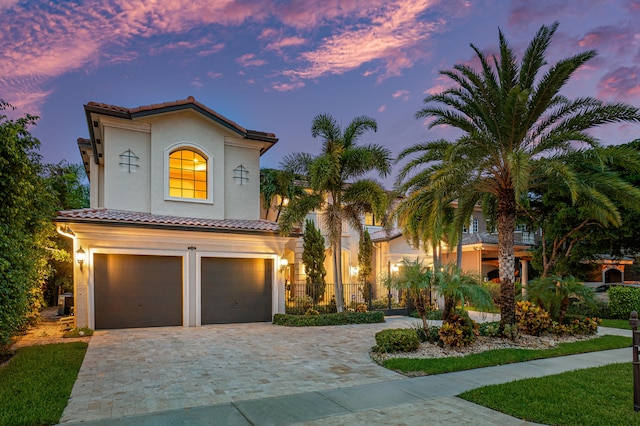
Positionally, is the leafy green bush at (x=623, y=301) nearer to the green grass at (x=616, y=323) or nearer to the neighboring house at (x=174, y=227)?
the green grass at (x=616, y=323)

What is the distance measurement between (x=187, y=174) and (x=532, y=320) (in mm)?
12590

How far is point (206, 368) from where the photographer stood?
26.7 feet

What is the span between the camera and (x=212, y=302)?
14523 millimetres

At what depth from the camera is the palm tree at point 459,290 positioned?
9.66m


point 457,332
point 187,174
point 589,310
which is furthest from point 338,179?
point 589,310

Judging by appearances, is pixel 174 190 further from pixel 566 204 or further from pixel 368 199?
pixel 566 204

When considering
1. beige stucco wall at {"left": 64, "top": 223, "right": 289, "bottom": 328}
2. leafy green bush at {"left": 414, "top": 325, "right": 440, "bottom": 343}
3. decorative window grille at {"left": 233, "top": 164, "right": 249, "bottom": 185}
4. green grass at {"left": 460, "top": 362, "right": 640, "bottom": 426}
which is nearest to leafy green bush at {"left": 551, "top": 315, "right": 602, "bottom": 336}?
leafy green bush at {"left": 414, "top": 325, "right": 440, "bottom": 343}

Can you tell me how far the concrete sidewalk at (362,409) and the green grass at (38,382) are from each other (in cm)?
87

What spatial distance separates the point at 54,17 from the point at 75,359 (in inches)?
411

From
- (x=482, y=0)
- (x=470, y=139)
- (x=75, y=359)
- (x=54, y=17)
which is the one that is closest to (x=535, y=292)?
(x=470, y=139)

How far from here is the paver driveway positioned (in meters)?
6.22

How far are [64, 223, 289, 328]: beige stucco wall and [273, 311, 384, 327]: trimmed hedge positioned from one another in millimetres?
943

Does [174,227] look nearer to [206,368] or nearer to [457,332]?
[206,368]

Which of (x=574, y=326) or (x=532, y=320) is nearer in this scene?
(x=532, y=320)
